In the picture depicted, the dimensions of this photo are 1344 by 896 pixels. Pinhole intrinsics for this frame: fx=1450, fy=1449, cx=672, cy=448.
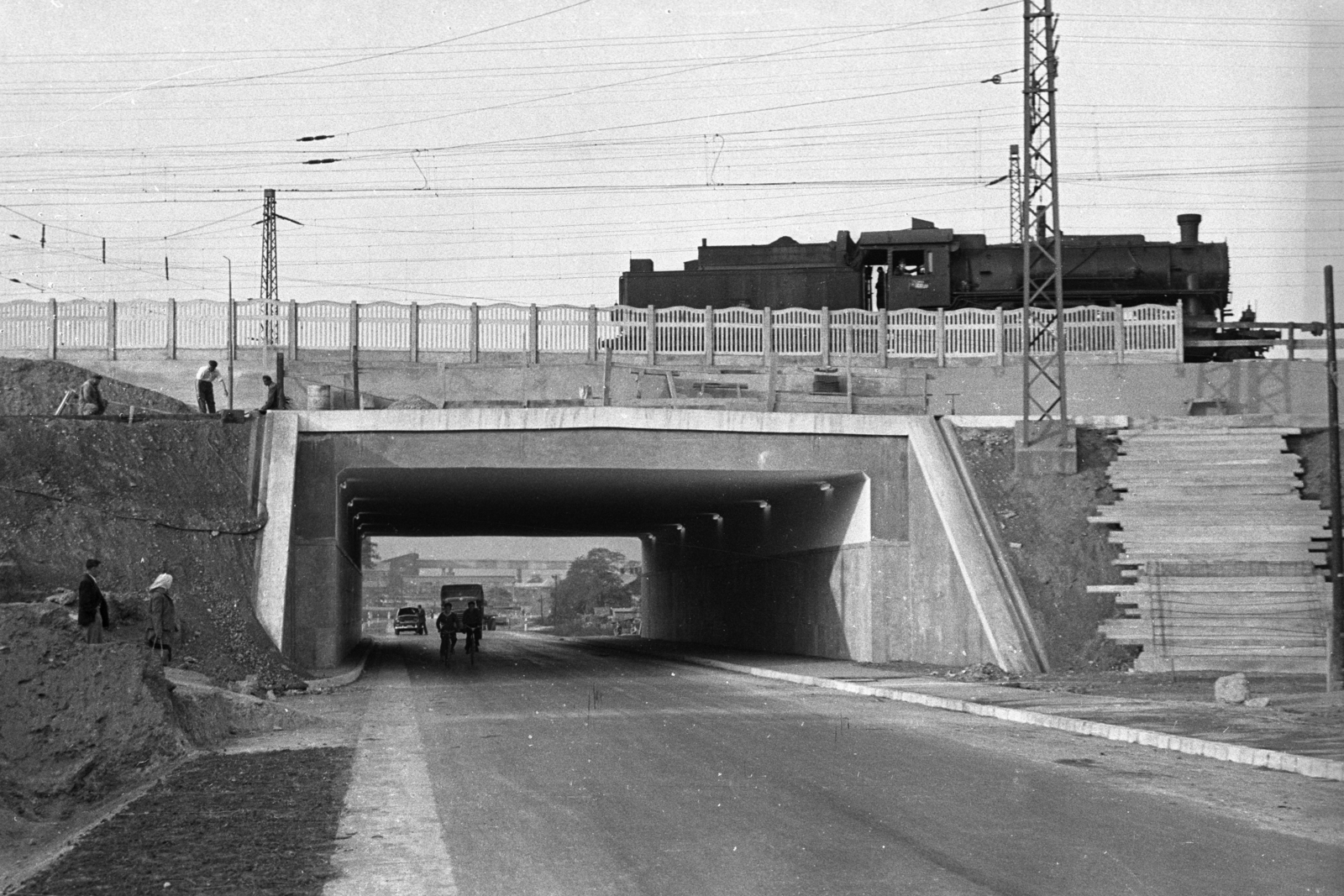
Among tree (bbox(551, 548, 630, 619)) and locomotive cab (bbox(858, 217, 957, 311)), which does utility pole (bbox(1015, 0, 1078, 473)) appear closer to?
locomotive cab (bbox(858, 217, 957, 311))

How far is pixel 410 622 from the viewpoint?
267 ft

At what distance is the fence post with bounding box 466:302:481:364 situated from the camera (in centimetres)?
4009

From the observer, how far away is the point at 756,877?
29.7 feet

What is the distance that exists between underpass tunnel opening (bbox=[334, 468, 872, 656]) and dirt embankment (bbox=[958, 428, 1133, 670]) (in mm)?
2840

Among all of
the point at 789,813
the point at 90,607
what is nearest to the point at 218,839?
the point at 789,813

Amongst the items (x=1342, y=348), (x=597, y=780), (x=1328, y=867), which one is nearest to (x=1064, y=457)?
(x=1342, y=348)

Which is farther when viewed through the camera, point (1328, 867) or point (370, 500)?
point (370, 500)

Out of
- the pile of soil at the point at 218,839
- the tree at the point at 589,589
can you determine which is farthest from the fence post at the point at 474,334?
the tree at the point at 589,589

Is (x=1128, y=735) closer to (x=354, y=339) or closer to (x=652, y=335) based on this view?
(x=652, y=335)

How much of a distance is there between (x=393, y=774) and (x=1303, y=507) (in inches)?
853

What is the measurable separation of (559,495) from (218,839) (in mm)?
27630

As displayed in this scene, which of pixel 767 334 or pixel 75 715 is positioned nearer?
pixel 75 715

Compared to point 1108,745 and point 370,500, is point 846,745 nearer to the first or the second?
point 1108,745

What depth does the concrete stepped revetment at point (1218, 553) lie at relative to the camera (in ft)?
87.7
